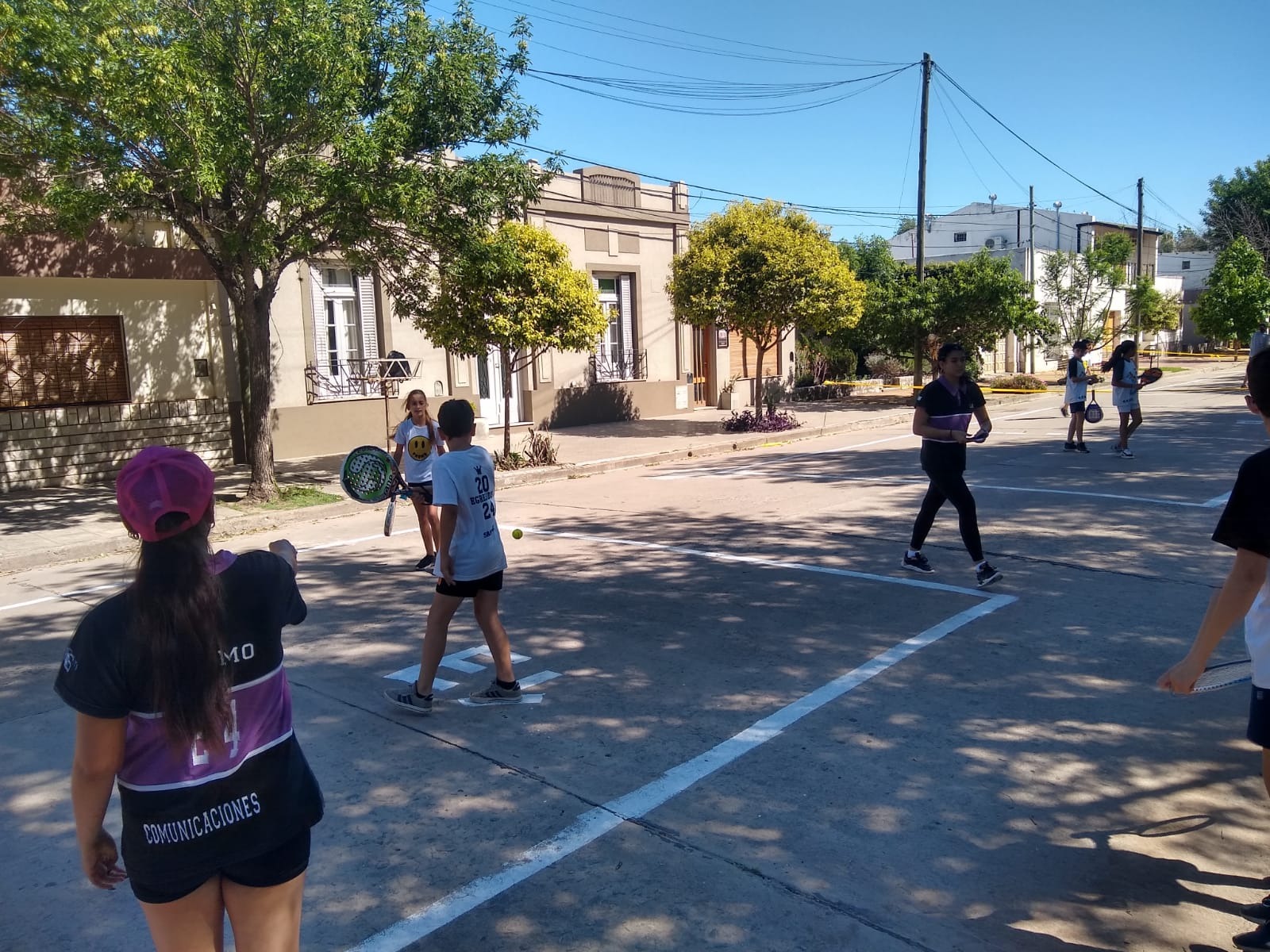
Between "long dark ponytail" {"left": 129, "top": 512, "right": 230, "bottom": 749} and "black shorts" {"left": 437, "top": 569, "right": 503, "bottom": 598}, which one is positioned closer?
"long dark ponytail" {"left": 129, "top": 512, "right": 230, "bottom": 749}

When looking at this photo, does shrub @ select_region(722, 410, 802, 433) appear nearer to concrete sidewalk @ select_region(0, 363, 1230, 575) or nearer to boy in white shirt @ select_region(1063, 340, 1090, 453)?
concrete sidewalk @ select_region(0, 363, 1230, 575)

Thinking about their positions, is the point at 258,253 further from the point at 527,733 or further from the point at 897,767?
the point at 897,767

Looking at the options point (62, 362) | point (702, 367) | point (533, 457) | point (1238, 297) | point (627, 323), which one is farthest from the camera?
point (1238, 297)

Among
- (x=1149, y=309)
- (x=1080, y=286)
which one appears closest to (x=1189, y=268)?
(x=1149, y=309)

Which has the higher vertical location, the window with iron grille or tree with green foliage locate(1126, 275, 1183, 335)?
tree with green foliage locate(1126, 275, 1183, 335)

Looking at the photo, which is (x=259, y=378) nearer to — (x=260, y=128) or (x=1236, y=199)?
(x=260, y=128)

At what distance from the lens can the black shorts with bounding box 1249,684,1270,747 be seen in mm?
3107

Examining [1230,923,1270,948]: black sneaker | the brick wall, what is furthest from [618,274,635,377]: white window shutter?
[1230,923,1270,948]: black sneaker

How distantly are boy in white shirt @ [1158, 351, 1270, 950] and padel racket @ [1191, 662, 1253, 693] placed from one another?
81 mm

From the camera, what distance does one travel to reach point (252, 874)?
7.77 ft

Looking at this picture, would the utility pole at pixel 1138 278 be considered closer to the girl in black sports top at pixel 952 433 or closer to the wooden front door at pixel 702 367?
the wooden front door at pixel 702 367

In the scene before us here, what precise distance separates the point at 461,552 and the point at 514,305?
1048cm

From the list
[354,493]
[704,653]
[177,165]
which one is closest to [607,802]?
[704,653]

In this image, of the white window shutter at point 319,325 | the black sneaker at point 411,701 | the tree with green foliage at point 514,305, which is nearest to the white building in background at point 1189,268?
the tree with green foliage at point 514,305
